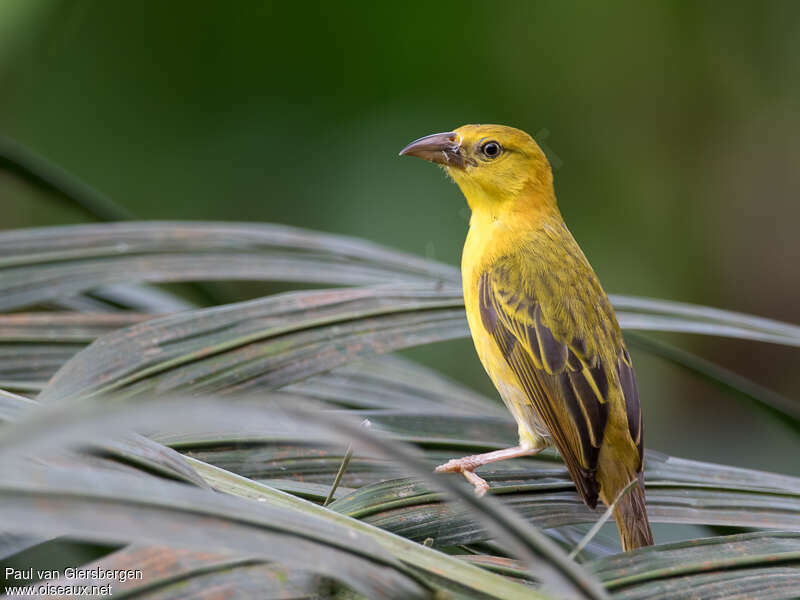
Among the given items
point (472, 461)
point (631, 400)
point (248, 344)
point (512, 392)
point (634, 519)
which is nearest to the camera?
point (634, 519)

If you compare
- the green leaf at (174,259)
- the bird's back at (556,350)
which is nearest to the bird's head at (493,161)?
the bird's back at (556,350)

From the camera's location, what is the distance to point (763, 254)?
5.42 metres

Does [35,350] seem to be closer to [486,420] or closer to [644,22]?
[486,420]

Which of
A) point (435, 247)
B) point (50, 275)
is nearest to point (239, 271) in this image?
point (50, 275)

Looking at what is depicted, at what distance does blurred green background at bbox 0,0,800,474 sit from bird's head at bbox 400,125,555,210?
2.15 metres

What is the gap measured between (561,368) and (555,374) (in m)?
0.02

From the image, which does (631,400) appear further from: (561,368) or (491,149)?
(491,149)

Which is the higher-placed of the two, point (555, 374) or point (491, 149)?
point (491, 149)

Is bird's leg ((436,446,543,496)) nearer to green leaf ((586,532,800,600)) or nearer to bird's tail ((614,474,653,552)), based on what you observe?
bird's tail ((614,474,653,552))

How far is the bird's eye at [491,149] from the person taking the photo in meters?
2.55

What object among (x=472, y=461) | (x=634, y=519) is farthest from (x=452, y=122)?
(x=634, y=519)

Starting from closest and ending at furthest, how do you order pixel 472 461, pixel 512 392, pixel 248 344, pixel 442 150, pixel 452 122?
pixel 248 344, pixel 472 461, pixel 512 392, pixel 442 150, pixel 452 122

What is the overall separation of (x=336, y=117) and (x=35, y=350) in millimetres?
3313

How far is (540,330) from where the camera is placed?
2.07m
